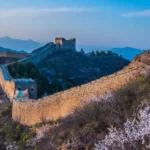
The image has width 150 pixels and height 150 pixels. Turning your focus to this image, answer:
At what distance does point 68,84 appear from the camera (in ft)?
151

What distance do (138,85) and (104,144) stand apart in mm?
3854

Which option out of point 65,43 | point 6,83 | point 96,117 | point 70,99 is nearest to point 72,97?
point 70,99

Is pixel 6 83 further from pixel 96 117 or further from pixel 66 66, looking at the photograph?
pixel 96 117

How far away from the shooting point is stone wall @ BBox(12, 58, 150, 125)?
45.9ft

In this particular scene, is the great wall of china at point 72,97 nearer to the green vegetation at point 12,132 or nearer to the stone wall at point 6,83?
the green vegetation at point 12,132

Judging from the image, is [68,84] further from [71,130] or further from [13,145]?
[71,130]

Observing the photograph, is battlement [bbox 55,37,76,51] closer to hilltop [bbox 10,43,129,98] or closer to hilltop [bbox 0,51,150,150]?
hilltop [bbox 10,43,129,98]

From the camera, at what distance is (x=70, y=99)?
54.4ft

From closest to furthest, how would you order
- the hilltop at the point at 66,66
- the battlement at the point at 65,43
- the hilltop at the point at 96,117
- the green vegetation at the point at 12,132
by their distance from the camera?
1. the hilltop at the point at 96,117
2. the green vegetation at the point at 12,132
3. the hilltop at the point at 66,66
4. the battlement at the point at 65,43

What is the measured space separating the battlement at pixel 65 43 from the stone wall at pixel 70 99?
5041cm

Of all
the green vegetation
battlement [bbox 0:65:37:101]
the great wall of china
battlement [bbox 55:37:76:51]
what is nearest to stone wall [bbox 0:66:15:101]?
battlement [bbox 0:65:37:101]

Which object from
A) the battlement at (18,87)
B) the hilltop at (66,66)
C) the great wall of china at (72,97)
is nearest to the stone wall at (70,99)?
the great wall of china at (72,97)

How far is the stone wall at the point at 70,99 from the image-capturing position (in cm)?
1398

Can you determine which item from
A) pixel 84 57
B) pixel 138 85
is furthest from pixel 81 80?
pixel 138 85
